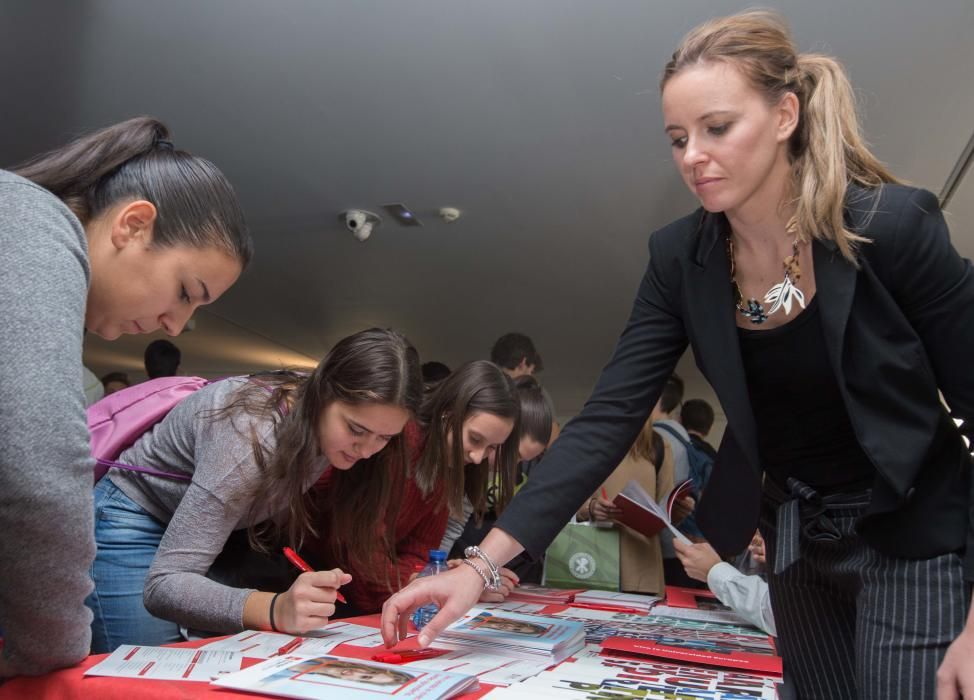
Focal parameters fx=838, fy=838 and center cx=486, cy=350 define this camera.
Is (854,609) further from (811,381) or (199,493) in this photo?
(199,493)

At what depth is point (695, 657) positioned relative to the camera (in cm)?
104

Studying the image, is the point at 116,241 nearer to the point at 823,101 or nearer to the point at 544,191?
the point at 823,101

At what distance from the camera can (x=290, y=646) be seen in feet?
3.50

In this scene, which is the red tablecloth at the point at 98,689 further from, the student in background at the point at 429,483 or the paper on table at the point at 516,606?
the student in background at the point at 429,483

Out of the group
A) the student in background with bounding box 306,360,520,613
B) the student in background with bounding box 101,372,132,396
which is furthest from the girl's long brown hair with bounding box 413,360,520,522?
the student in background with bounding box 101,372,132,396

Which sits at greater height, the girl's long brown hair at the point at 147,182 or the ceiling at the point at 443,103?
the ceiling at the point at 443,103

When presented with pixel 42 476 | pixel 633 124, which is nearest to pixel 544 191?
pixel 633 124

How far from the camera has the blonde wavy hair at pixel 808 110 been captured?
3.14 ft

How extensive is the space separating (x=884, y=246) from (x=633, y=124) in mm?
2849

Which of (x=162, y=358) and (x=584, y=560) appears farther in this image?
(x=162, y=358)

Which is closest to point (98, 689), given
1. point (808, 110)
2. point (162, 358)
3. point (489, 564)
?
point (489, 564)

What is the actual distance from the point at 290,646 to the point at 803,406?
0.71 meters

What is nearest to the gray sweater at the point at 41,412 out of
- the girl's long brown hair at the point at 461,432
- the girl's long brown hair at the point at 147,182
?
the girl's long brown hair at the point at 147,182

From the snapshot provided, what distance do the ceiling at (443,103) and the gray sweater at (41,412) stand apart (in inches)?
92.0
